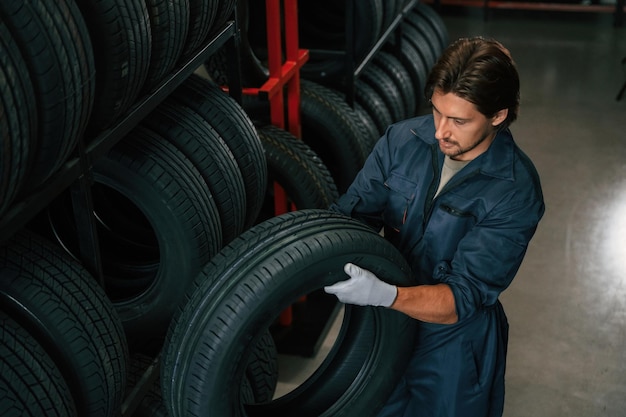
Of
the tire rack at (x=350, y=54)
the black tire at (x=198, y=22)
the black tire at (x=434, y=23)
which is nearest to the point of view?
the black tire at (x=198, y=22)

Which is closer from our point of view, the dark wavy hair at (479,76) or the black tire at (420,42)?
the dark wavy hair at (479,76)

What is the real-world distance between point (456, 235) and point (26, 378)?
125 cm

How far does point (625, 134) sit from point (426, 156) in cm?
421

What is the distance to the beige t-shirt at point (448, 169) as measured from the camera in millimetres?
2613

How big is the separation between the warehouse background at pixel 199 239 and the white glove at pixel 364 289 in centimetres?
5

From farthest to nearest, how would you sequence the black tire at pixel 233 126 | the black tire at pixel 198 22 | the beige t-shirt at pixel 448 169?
the black tire at pixel 233 126
the black tire at pixel 198 22
the beige t-shirt at pixel 448 169

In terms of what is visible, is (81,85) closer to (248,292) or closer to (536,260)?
(248,292)

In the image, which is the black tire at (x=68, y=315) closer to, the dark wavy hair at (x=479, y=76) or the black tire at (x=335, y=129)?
the dark wavy hair at (x=479, y=76)

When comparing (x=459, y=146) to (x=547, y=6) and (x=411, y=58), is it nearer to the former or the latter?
(x=411, y=58)

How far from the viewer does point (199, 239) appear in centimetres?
279

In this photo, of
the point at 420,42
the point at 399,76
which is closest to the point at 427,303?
the point at 399,76

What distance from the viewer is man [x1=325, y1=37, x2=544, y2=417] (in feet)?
8.00

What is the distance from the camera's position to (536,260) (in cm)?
489

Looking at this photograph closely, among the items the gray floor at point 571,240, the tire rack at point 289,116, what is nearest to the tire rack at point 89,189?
the tire rack at point 289,116
